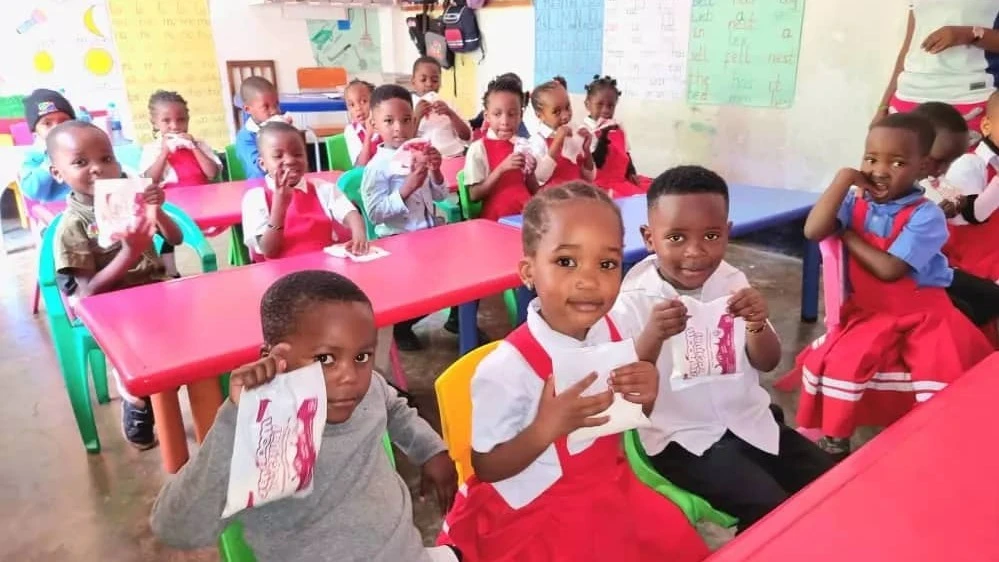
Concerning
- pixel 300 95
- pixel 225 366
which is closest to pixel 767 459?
pixel 225 366

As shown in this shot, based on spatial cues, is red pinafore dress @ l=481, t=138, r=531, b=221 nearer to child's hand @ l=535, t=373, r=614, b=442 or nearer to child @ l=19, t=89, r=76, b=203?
child @ l=19, t=89, r=76, b=203

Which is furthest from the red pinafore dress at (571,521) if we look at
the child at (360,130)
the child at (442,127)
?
the child at (442,127)

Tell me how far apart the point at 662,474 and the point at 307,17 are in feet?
23.0

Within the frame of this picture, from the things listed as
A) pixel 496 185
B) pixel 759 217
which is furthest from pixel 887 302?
pixel 496 185

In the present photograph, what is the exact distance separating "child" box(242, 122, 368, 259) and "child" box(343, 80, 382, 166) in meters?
1.37

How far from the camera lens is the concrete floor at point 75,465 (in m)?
2.20

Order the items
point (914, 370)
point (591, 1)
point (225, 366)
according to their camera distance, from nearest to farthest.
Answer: point (225, 366) < point (914, 370) < point (591, 1)

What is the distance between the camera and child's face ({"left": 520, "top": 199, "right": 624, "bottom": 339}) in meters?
1.36

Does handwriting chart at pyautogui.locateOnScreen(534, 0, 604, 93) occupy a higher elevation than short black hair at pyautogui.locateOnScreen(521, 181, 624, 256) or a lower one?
higher

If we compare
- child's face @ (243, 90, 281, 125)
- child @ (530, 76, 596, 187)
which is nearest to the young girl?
child @ (530, 76, 596, 187)

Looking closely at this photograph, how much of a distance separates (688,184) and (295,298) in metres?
0.98

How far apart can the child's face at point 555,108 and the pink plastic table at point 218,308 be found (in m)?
1.53

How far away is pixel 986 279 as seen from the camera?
8.84 ft

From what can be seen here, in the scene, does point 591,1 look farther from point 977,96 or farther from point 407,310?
point 407,310
